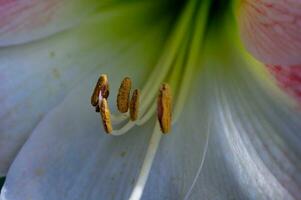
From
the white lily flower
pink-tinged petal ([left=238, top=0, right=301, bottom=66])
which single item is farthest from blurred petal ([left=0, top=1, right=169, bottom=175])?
pink-tinged petal ([left=238, top=0, right=301, bottom=66])

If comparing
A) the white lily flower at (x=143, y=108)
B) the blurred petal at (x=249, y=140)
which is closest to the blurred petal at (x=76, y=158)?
the white lily flower at (x=143, y=108)

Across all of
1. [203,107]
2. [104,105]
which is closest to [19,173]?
[104,105]

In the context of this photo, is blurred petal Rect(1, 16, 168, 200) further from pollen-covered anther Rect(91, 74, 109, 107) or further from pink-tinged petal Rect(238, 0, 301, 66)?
pink-tinged petal Rect(238, 0, 301, 66)

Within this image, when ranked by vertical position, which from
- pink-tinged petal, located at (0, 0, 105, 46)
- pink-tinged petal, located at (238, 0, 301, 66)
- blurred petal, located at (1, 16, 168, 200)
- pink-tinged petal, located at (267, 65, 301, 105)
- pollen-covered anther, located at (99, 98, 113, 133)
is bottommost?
blurred petal, located at (1, 16, 168, 200)

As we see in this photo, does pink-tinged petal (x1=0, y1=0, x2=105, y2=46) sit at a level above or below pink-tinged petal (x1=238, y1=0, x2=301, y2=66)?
below

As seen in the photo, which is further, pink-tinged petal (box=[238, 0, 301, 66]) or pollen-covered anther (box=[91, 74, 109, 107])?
pollen-covered anther (box=[91, 74, 109, 107])

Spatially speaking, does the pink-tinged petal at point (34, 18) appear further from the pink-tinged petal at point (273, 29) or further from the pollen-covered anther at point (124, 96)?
the pink-tinged petal at point (273, 29)
